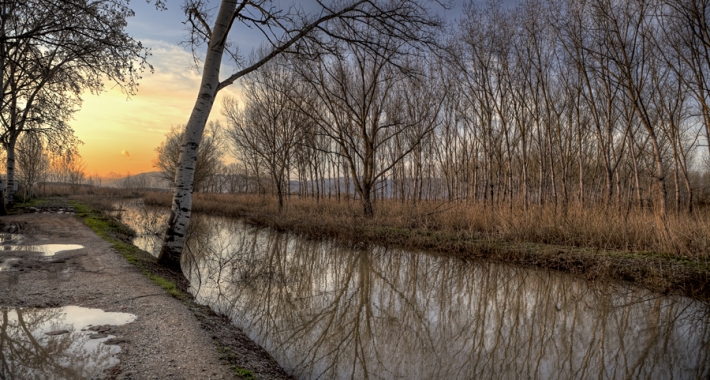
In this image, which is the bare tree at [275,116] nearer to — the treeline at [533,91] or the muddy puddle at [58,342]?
the treeline at [533,91]

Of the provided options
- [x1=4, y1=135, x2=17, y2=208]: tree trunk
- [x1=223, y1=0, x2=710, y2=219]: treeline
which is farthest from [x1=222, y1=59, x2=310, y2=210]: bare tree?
[x1=4, y1=135, x2=17, y2=208]: tree trunk

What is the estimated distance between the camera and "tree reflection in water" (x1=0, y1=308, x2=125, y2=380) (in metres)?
3.11

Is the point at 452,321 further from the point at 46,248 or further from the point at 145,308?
the point at 46,248

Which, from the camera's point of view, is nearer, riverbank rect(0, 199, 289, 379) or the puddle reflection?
riverbank rect(0, 199, 289, 379)

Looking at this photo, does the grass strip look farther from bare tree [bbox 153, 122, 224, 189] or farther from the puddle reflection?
bare tree [bbox 153, 122, 224, 189]

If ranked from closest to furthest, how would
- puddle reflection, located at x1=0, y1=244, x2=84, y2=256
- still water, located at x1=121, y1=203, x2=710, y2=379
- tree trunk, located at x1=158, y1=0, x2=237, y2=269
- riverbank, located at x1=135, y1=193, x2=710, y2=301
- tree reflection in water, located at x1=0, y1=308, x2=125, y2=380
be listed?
tree reflection in water, located at x1=0, y1=308, x2=125, y2=380 < still water, located at x1=121, y1=203, x2=710, y2=379 < tree trunk, located at x1=158, y1=0, x2=237, y2=269 < riverbank, located at x1=135, y1=193, x2=710, y2=301 < puddle reflection, located at x1=0, y1=244, x2=84, y2=256

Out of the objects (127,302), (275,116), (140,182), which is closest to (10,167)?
(275,116)

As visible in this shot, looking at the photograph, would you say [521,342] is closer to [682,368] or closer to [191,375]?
[682,368]

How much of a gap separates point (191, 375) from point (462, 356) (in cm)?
318

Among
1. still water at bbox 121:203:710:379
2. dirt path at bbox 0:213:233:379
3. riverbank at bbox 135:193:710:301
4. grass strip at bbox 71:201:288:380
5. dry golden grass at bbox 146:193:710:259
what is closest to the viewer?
dirt path at bbox 0:213:233:379

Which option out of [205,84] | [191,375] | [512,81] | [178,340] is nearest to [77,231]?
[205,84]

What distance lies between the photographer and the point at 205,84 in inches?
284

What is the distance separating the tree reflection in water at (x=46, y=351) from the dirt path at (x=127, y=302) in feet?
0.72

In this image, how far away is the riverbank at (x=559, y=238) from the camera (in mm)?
7840
